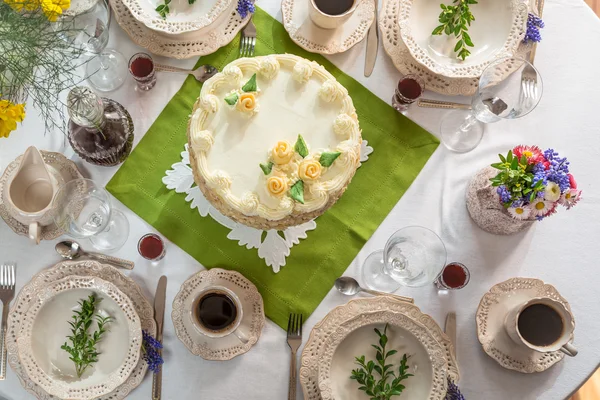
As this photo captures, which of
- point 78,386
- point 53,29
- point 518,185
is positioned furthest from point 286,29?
point 78,386

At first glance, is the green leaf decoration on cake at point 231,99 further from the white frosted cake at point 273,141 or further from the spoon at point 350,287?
the spoon at point 350,287

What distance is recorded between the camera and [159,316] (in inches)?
89.4

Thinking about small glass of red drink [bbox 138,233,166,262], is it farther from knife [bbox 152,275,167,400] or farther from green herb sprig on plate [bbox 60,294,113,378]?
green herb sprig on plate [bbox 60,294,113,378]

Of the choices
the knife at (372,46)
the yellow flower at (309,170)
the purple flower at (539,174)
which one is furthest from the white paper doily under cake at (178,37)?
the purple flower at (539,174)

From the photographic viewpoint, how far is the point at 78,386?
213cm

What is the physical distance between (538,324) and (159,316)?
1564mm

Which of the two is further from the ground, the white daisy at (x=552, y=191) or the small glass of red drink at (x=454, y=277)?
the white daisy at (x=552, y=191)

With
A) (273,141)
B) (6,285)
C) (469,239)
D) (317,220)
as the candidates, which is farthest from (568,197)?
(6,285)

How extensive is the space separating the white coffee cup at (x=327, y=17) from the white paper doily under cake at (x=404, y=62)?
0.18 m

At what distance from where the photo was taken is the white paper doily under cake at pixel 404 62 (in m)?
2.40

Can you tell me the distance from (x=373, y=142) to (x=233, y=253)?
2.63 ft

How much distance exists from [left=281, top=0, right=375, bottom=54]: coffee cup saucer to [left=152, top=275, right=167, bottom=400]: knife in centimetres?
122

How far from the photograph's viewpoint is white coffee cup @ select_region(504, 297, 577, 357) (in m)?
2.14

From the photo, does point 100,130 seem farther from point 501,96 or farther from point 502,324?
point 502,324
